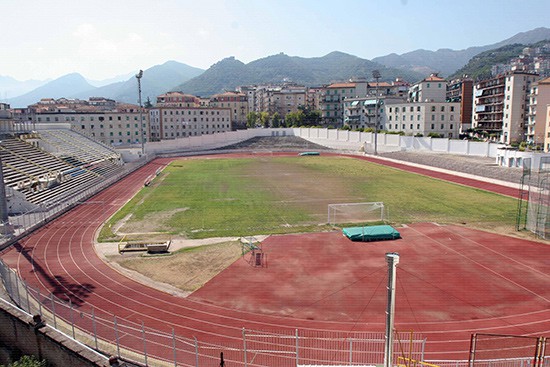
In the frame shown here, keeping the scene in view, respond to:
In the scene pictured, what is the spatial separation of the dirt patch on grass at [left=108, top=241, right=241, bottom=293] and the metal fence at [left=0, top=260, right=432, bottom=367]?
4351mm

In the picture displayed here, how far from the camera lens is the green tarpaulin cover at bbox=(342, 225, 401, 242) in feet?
84.8

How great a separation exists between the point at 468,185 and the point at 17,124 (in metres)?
56.7

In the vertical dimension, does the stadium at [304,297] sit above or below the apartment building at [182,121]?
below

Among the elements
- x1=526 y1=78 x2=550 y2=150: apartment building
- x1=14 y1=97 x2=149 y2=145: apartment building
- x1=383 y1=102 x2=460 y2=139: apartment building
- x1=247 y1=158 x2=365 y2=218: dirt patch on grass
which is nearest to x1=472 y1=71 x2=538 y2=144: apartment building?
x1=526 y1=78 x2=550 y2=150: apartment building

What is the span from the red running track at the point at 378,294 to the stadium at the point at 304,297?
0.07 meters

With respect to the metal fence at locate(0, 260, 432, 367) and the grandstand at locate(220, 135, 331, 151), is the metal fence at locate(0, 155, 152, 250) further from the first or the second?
the grandstand at locate(220, 135, 331, 151)

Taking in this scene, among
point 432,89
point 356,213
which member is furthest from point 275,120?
point 356,213

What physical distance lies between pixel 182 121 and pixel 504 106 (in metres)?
76.1

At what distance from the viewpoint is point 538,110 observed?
69.1 meters

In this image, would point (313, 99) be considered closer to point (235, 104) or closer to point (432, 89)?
point (235, 104)

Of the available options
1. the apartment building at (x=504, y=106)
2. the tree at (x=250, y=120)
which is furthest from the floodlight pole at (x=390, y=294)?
the tree at (x=250, y=120)

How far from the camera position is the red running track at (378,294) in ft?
50.1

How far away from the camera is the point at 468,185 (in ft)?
149

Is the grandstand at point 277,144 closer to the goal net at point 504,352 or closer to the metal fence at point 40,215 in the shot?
the metal fence at point 40,215
